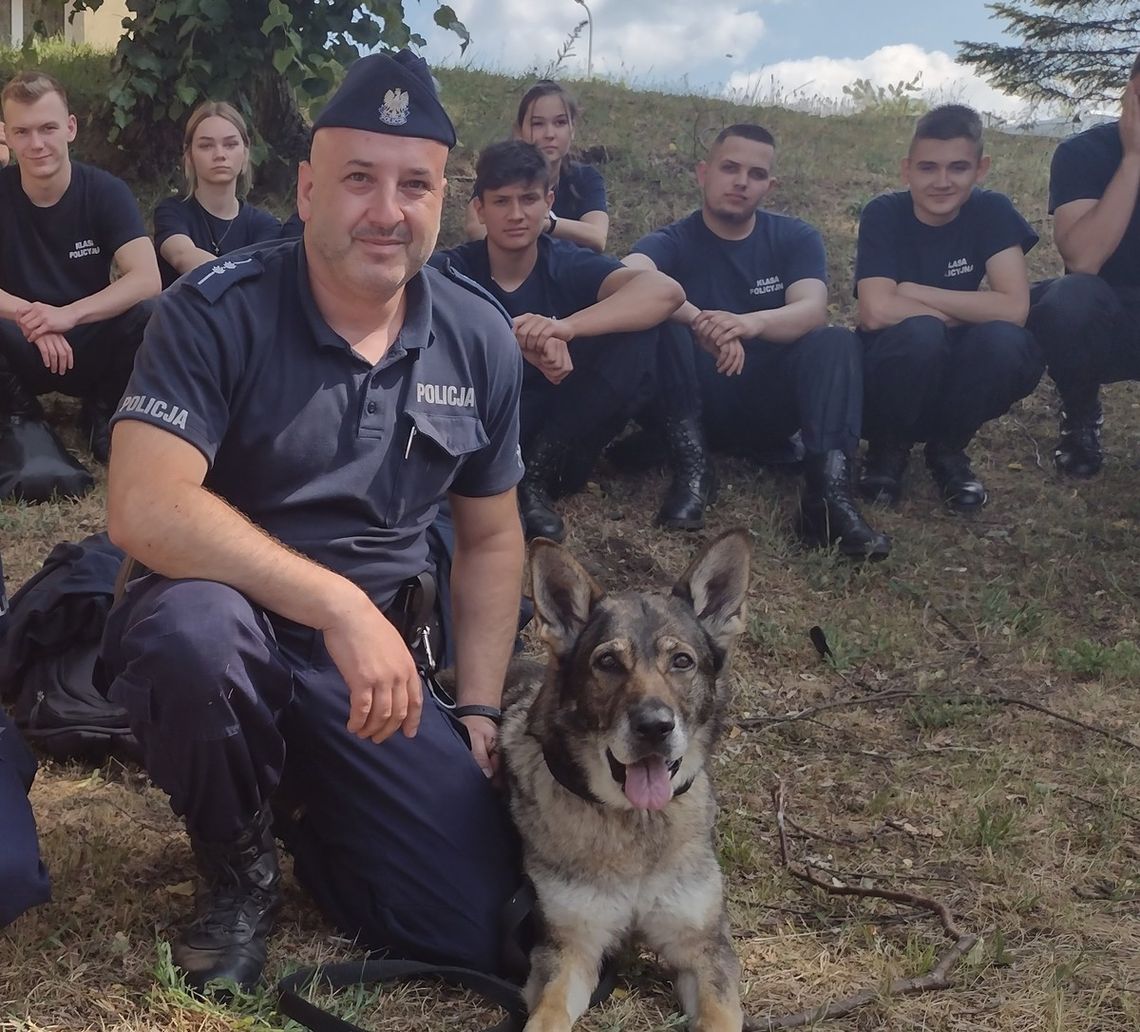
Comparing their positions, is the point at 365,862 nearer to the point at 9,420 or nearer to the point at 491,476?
the point at 491,476

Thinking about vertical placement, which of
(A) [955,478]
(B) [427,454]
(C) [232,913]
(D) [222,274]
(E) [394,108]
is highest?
(E) [394,108]

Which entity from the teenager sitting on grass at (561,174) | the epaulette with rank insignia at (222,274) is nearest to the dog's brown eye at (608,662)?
the epaulette with rank insignia at (222,274)

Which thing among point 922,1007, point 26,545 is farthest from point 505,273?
point 922,1007

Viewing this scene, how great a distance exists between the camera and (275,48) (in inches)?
269

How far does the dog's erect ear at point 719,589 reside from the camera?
276 centimetres

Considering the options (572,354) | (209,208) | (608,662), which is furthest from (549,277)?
(608,662)

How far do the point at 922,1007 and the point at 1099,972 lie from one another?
46cm

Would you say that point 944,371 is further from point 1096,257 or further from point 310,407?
point 310,407

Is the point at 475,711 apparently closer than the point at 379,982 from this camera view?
No

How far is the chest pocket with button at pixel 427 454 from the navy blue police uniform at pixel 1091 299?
401cm

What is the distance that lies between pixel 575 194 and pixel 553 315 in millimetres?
1320

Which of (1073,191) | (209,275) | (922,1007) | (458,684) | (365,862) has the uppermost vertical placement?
(1073,191)

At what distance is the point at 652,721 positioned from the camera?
2.42 metres

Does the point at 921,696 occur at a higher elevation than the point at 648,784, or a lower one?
lower
